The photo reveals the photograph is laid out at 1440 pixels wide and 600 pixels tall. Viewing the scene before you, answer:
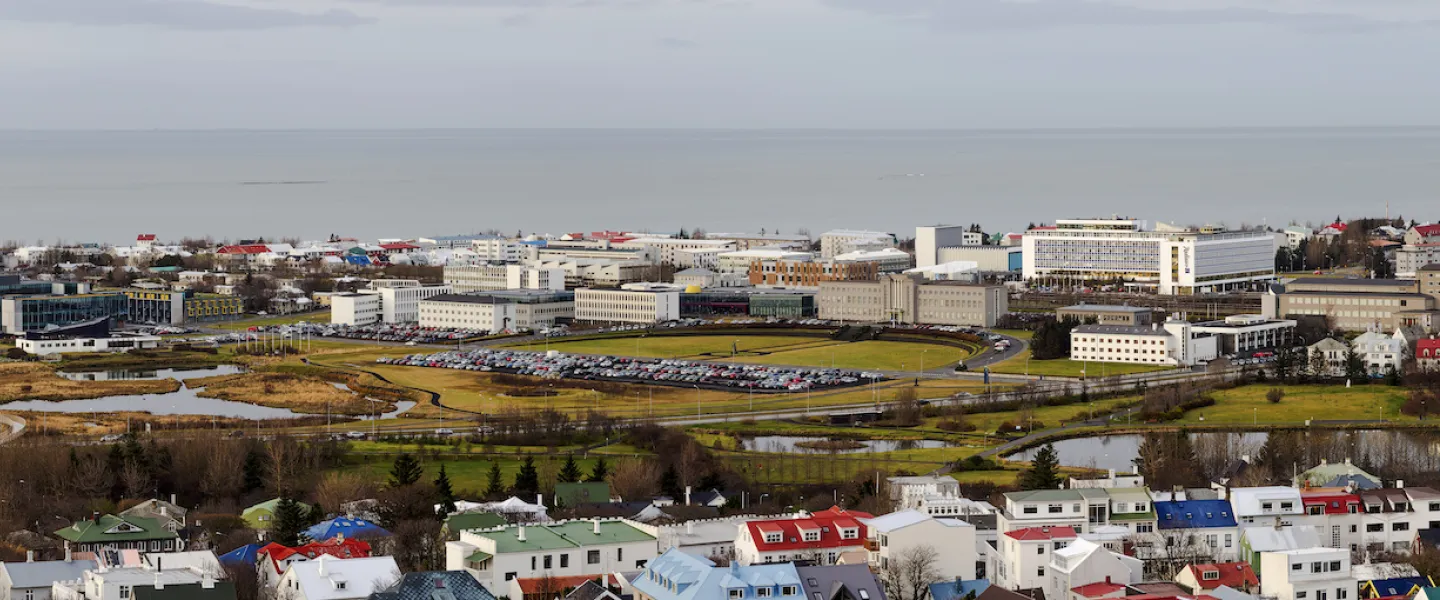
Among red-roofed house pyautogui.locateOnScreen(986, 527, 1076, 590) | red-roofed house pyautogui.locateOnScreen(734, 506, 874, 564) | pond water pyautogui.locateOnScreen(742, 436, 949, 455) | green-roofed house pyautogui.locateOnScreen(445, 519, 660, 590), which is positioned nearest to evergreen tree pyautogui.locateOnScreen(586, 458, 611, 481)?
Result: pond water pyautogui.locateOnScreen(742, 436, 949, 455)

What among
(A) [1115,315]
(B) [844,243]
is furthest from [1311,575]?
(B) [844,243]

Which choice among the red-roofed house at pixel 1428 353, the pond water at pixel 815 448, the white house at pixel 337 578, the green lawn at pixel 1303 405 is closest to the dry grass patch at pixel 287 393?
the pond water at pixel 815 448

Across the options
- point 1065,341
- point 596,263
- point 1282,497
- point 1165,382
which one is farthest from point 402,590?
point 596,263

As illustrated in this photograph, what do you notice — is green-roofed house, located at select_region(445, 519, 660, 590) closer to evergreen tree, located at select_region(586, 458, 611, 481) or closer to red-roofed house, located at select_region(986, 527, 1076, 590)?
red-roofed house, located at select_region(986, 527, 1076, 590)

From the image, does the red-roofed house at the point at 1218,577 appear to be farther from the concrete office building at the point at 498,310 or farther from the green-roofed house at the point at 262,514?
the concrete office building at the point at 498,310

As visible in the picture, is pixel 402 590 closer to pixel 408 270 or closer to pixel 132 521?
pixel 132 521

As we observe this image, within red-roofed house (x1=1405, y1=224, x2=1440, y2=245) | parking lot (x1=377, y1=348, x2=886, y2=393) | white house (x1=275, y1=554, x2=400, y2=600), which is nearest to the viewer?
white house (x1=275, y1=554, x2=400, y2=600)
